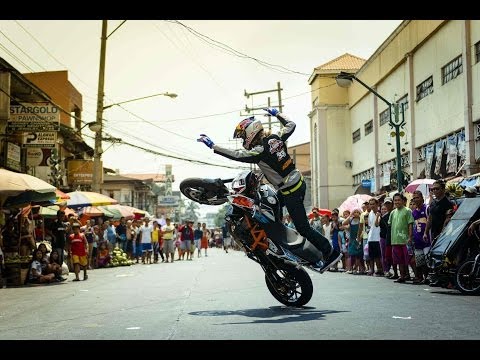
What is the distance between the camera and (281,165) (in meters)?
8.77

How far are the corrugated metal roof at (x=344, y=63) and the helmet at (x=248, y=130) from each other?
47720 mm

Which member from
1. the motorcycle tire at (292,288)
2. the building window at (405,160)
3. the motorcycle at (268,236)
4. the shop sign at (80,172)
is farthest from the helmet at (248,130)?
the shop sign at (80,172)

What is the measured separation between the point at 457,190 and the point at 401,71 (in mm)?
20017

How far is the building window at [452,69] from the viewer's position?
25.5 metres

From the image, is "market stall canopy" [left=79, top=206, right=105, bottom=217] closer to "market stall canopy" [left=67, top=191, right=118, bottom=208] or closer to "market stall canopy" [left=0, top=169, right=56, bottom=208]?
"market stall canopy" [left=67, top=191, right=118, bottom=208]

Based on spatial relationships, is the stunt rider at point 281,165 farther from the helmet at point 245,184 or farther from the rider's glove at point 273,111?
the helmet at point 245,184

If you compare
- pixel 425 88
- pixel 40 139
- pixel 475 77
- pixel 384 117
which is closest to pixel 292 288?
pixel 475 77

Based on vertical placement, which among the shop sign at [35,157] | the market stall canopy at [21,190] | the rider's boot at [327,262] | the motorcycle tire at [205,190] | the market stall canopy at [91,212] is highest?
the shop sign at [35,157]

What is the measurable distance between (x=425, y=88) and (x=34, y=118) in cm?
1675

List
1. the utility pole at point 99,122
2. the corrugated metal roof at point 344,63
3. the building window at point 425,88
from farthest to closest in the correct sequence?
the corrugated metal roof at point 344,63
the building window at point 425,88
the utility pole at point 99,122

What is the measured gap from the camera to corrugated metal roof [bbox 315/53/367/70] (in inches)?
2211

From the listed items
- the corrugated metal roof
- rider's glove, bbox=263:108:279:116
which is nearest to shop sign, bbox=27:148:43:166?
rider's glove, bbox=263:108:279:116

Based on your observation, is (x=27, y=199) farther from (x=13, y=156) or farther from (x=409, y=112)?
(x=409, y=112)

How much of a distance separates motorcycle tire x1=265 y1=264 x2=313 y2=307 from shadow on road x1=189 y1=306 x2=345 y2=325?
11 centimetres
